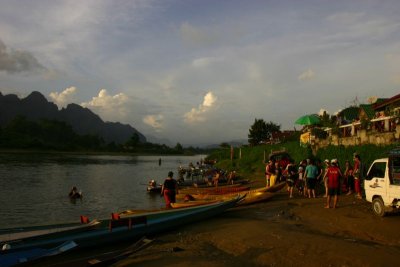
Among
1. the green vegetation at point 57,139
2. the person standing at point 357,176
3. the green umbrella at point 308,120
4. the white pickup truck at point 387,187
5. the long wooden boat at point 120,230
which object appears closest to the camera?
the long wooden boat at point 120,230

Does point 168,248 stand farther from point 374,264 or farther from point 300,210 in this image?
point 300,210

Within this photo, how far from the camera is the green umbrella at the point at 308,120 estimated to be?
1088 inches

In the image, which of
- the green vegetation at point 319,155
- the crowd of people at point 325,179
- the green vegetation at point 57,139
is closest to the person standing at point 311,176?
the crowd of people at point 325,179

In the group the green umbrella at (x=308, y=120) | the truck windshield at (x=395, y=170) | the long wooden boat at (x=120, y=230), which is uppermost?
the green umbrella at (x=308, y=120)

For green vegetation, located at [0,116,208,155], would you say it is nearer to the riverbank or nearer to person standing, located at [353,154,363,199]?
person standing, located at [353,154,363,199]

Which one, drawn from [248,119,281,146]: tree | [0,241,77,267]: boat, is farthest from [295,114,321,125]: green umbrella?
[248,119,281,146]: tree

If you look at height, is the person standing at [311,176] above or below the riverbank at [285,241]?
above

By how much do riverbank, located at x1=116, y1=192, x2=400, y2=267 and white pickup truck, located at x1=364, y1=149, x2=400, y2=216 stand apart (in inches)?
17.3

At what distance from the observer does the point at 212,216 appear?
46.5 ft

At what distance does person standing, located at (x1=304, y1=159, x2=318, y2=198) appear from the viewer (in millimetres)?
16266

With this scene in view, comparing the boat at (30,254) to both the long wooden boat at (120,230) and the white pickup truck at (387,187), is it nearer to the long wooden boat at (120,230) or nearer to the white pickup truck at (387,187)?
the long wooden boat at (120,230)

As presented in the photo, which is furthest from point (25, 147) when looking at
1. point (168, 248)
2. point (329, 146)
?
point (168, 248)

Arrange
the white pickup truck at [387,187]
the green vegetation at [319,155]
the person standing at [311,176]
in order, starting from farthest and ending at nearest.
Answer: the green vegetation at [319,155] → the person standing at [311,176] → the white pickup truck at [387,187]

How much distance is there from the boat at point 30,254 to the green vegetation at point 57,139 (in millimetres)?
110432
